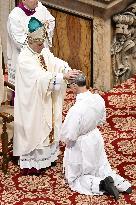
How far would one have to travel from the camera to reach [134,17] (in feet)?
32.9

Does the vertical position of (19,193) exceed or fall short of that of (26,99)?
it falls short

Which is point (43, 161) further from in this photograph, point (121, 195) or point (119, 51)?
point (119, 51)

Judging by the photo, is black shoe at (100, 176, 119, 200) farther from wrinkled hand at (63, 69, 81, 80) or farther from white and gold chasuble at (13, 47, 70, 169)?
wrinkled hand at (63, 69, 81, 80)

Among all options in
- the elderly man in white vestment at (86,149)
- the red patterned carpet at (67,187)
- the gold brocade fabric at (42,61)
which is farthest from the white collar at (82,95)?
the red patterned carpet at (67,187)

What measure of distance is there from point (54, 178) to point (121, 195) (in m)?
0.82

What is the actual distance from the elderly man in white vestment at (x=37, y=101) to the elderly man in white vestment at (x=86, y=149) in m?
0.31

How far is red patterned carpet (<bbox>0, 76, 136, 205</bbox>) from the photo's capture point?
23.5 ft

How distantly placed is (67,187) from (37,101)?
39.3 inches

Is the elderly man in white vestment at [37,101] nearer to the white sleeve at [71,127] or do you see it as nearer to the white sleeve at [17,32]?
the white sleeve at [71,127]

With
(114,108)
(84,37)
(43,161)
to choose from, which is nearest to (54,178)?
(43,161)

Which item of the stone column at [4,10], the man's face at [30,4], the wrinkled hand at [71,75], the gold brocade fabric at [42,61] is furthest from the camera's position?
the stone column at [4,10]

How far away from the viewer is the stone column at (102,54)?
31.9 feet

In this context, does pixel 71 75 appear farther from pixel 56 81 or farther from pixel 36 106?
pixel 36 106

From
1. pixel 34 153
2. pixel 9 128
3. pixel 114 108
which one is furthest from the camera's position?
pixel 114 108
